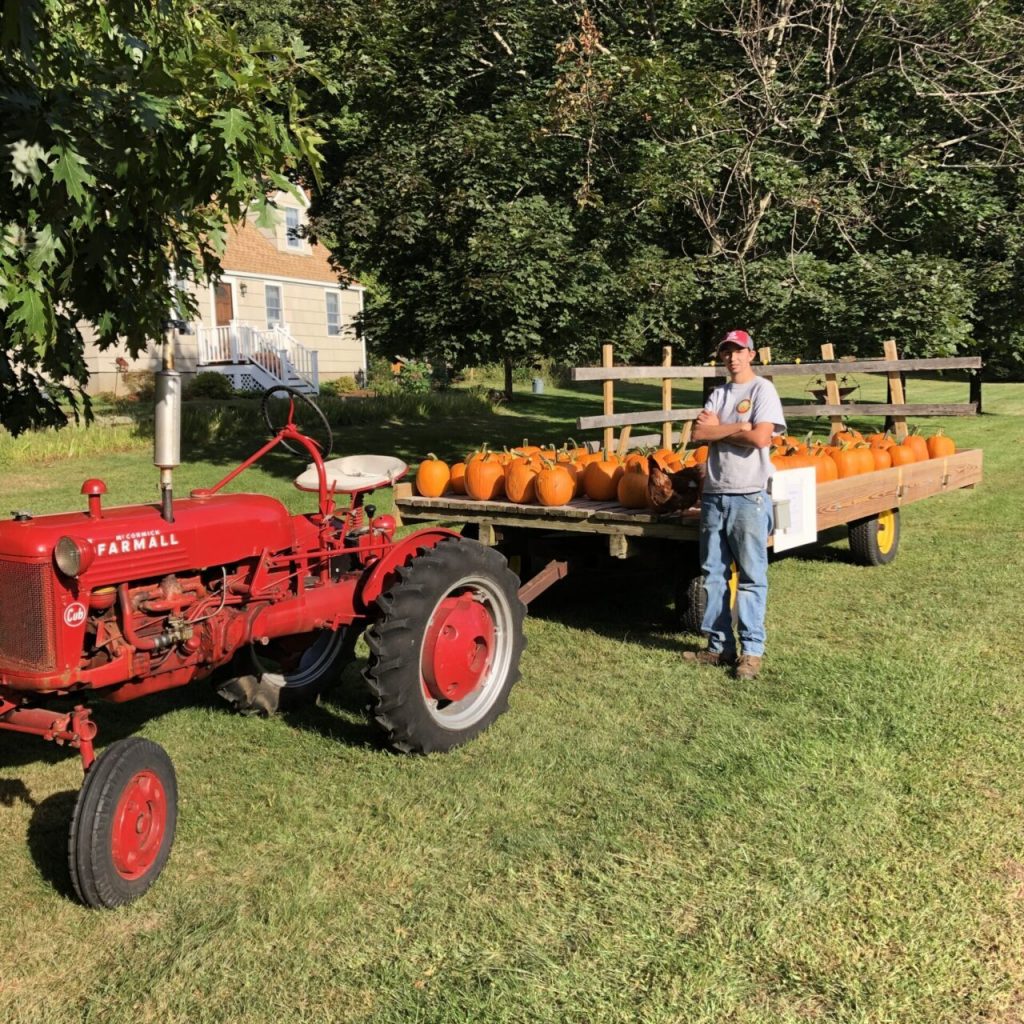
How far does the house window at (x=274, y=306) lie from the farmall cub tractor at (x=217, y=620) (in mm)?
23666

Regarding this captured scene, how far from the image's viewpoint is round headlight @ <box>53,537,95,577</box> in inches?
123

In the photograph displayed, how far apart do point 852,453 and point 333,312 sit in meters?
24.7

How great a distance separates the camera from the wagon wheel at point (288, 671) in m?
4.63

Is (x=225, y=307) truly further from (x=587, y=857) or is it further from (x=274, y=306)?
(x=587, y=857)

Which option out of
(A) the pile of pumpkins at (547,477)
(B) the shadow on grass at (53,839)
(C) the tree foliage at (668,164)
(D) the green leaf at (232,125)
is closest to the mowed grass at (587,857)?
(B) the shadow on grass at (53,839)

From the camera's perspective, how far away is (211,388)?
2217cm

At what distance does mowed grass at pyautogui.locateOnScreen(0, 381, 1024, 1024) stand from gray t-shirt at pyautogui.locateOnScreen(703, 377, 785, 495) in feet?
3.33

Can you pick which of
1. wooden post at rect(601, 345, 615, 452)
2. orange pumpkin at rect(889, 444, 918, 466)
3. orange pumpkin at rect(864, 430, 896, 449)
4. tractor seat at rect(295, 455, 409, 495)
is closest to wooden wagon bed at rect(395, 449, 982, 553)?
orange pumpkin at rect(889, 444, 918, 466)

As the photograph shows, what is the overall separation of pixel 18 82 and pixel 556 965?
3.31 m

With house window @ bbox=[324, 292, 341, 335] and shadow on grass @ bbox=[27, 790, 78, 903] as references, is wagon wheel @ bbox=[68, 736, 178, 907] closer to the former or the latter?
shadow on grass @ bbox=[27, 790, 78, 903]

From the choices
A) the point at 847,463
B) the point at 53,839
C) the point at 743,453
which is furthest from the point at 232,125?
the point at 847,463

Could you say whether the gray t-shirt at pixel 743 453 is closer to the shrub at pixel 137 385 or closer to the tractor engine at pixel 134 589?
the tractor engine at pixel 134 589

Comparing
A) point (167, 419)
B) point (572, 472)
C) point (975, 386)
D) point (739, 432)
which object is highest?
point (975, 386)

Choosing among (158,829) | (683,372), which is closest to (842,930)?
(158,829)
